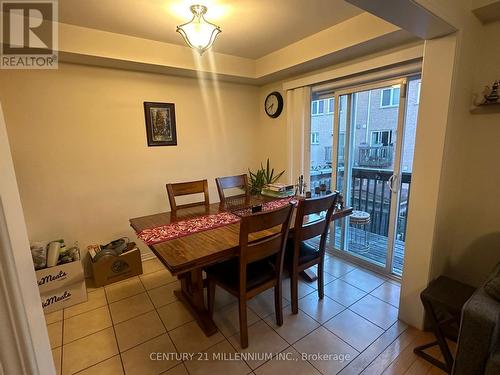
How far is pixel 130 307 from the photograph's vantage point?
2.20m

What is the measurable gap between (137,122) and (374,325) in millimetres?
2901

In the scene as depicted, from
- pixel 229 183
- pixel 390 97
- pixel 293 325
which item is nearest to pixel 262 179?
pixel 229 183

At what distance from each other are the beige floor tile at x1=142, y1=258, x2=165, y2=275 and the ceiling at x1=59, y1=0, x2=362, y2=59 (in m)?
2.36

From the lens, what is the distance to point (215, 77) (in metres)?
3.13

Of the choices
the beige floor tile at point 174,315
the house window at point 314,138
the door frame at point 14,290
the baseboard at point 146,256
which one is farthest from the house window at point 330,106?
the door frame at point 14,290

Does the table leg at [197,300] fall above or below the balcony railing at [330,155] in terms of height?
below

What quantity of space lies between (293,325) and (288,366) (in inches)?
13.8

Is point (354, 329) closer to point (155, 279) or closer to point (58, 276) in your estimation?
point (155, 279)

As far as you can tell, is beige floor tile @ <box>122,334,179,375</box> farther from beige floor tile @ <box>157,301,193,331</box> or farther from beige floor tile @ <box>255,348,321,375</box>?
beige floor tile @ <box>255,348,321,375</box>

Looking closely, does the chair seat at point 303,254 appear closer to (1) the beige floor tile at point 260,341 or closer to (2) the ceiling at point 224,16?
(1) the beige floor tile at point 260,341

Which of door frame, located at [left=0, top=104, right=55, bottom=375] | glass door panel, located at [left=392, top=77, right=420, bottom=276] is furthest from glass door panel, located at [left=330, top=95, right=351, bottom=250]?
door frame, located at [left=0, top=104, right=55, bottom=375]

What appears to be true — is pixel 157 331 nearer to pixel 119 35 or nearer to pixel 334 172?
pixel 334 172

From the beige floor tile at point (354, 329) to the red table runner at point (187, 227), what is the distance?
1072 millimetres

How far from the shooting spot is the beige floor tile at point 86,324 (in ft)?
6.24
